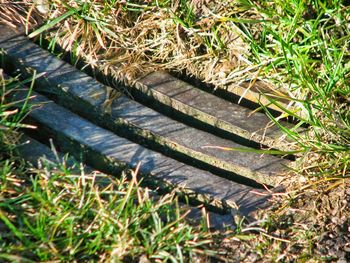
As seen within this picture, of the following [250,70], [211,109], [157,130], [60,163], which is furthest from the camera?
[250,70]

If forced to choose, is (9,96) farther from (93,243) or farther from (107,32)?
(93,243)

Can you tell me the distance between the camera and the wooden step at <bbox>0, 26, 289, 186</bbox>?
325 cm

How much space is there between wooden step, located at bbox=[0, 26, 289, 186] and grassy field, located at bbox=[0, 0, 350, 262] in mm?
99

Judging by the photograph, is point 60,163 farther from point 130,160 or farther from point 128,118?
point 128,118

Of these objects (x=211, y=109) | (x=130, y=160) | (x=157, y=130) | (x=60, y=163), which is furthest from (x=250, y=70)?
(x=60, y=163)

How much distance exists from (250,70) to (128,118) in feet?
1.94

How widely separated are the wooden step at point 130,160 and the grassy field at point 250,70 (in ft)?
0.41

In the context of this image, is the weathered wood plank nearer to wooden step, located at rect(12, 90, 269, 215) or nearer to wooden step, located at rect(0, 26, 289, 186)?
wooden step, located at rect(0, 26, 289, 186)

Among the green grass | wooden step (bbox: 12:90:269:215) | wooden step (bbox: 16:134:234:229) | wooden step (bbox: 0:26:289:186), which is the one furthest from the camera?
wooden step (bbox: 0:26:289:186)

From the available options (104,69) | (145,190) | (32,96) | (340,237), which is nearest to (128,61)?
(104,69)

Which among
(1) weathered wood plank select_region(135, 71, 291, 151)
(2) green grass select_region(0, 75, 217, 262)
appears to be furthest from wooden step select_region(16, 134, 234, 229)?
(1) weathered wood plank select_region(135, 71, 291, 151)

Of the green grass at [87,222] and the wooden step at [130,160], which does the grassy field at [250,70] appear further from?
the wooden step at [130,160]

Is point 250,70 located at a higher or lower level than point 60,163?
higher

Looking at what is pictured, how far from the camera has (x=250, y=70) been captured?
11.8ft
